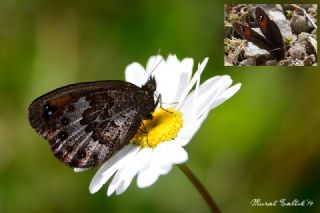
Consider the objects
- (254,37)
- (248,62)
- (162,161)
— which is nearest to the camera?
(162,161)

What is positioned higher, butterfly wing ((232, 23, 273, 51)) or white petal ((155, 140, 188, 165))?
butterfly wing ((232, 23, 273, 51))

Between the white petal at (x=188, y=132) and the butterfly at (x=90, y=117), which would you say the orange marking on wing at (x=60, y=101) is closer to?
the butterfly at (x=90, y=117)

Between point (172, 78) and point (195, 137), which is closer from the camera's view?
point (172, 78)

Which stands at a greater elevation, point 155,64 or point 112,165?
point 155,64

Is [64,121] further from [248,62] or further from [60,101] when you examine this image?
[248,62]

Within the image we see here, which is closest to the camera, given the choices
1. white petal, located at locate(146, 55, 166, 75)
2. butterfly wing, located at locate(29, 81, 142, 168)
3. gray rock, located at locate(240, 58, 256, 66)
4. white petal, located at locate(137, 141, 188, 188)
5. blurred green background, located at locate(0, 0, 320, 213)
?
white petal, located at locate(137, 141, 188, 188)

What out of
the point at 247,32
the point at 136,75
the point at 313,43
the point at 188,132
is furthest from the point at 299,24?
the point at 188,132

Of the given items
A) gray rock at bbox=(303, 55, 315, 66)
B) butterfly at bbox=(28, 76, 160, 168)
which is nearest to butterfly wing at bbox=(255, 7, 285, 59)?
gray rock at bbox=(303, 55, 315, 66)

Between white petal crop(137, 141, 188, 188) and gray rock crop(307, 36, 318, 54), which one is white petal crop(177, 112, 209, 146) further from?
gray rock crop(307, 36, 318, 54)
